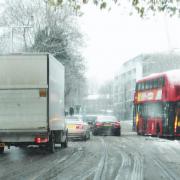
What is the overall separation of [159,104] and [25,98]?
61.6 ft

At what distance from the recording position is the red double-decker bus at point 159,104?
122 feet

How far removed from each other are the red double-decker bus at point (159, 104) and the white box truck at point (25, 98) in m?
17.0

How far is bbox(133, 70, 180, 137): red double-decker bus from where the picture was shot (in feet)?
122

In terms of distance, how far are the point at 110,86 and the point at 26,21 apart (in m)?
131

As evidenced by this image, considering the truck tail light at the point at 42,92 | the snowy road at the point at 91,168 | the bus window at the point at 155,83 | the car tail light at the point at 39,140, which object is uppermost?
the bus window at the point at 155,83

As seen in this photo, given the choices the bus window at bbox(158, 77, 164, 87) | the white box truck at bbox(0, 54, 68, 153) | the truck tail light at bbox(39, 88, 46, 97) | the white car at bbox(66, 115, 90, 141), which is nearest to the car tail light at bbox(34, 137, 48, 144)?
the white box truck at bbox(0, 54, 68, 153)

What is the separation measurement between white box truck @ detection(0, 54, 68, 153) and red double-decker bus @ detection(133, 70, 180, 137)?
1695 centimetres

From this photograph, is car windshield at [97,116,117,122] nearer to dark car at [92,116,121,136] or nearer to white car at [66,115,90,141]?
dark car at [92,116,121,136]

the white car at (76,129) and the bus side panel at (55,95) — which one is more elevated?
the bus side panel at (55,95)

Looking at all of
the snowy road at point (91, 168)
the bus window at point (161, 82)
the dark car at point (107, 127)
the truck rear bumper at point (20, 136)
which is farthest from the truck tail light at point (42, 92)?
the dark car at point (107, 127)

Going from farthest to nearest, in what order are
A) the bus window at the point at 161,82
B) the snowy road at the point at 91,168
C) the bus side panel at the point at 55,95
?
1. the bus window at the point at 161,82
2. the bus side panel at the point at 55,95
3. the snowy road at the point at 91,168

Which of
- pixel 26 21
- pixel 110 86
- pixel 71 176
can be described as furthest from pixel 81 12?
pixel 110 86

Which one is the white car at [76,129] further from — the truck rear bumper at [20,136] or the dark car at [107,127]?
the truck rear bumper at [20,136]

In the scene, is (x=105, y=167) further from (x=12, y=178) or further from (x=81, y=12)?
(x=81, y=12)
